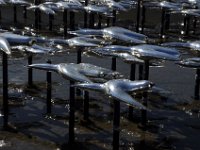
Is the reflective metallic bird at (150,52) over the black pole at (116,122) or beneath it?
over

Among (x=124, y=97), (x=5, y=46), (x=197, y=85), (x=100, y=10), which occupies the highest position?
(x=100, y=10)

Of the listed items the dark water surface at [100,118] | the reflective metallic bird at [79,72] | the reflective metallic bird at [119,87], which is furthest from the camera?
the dark water surface at [100,118]

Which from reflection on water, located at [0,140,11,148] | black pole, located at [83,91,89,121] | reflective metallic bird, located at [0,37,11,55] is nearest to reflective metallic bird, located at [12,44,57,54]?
reflective metallic bird, located at [0,37,11,55]

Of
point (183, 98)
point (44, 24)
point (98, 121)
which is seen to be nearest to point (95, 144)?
point (98, 121)

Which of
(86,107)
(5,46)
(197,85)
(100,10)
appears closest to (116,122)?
(86,107)

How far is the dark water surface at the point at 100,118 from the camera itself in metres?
8.29

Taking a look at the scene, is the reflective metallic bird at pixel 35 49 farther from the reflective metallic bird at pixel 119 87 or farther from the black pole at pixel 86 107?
the reflective metallic bird at pixel 119 87

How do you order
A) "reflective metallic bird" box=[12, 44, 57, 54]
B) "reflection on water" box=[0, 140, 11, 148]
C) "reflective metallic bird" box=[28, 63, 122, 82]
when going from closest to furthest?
"reflective metallic bird" box=[28, 63, 122, 82], "reflection on water" box=[0, 140, 11, 148], "reflective metallic bird" box=[12, 44, 57, 54]

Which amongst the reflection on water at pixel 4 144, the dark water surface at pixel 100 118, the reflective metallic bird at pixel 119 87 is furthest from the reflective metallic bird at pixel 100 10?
the reflective metallic bird at pixel 119 87

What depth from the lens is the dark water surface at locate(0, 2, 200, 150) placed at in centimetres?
829

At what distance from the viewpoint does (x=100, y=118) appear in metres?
9.49

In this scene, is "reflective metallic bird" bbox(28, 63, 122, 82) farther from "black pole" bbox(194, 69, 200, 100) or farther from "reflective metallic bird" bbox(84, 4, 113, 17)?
"reflective metallic bird" bbox(84, 4, 113, 17)

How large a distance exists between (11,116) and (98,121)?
1.88 metres

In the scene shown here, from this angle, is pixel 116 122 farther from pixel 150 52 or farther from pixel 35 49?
pixel 35 49
